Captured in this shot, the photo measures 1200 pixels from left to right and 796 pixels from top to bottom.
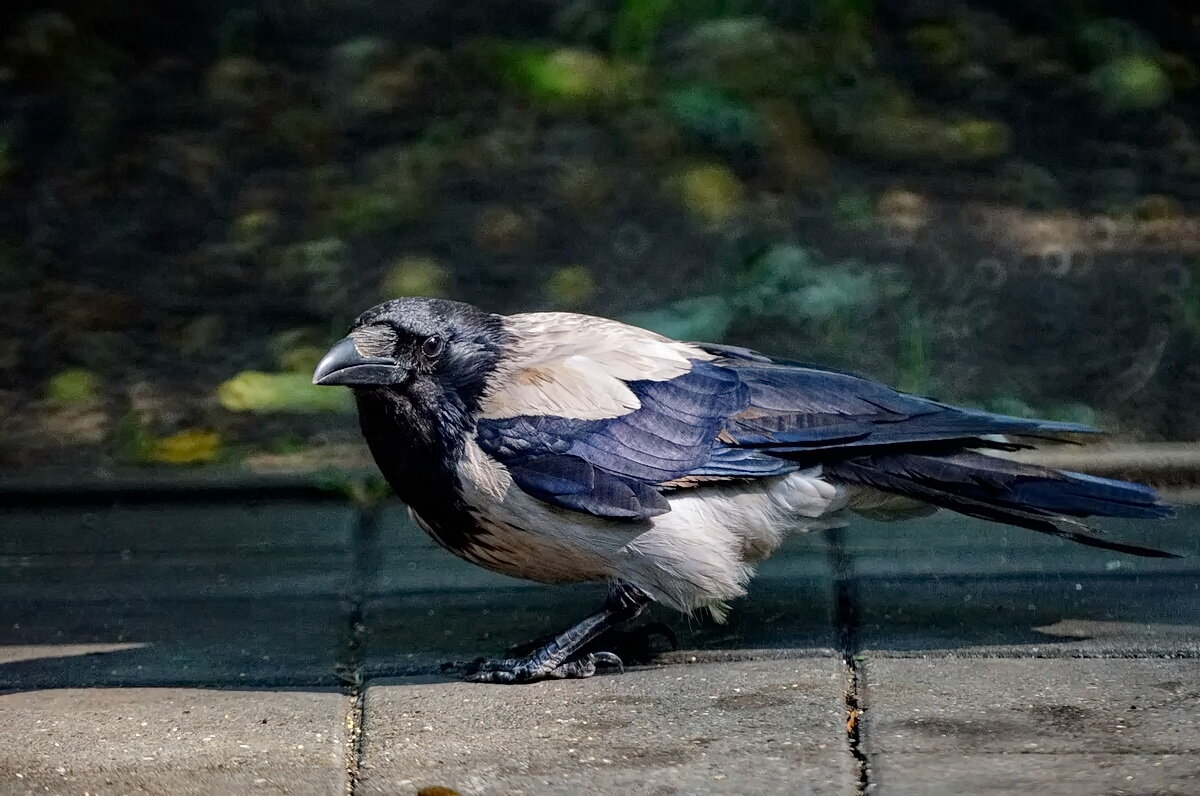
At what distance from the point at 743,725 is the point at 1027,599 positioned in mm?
1293

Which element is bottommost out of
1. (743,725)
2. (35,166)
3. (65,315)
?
(743,725)

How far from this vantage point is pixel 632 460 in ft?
14.9

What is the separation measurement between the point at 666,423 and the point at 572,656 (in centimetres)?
69

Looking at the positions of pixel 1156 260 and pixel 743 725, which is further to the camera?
pixel 1156 260

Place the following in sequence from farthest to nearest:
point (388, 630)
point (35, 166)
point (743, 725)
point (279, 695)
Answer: point (35, 166) → point (388, 630) → point (279, 695) → point (743, 725)

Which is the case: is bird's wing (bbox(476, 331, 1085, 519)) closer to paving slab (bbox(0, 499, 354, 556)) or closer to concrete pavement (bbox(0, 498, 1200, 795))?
concrete pavement (bbox(0, 498, 1200, 795))

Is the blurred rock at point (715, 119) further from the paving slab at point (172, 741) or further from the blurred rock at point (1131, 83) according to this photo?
the paving slab at point (172, 741)

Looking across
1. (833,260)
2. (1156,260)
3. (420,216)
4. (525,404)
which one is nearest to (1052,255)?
(1156,260)

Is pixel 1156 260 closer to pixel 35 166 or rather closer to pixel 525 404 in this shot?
pixel 525 404

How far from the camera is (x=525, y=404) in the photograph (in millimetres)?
4566

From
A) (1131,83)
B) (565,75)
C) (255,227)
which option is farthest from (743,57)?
(255,227)

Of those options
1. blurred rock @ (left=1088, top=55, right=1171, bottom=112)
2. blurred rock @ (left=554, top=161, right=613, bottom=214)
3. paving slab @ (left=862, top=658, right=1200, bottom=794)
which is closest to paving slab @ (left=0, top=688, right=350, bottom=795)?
paving slab @ (left=862, top=658, right=1200, bottom=794)

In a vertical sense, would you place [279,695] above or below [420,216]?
below

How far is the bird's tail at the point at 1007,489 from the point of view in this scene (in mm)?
4629
